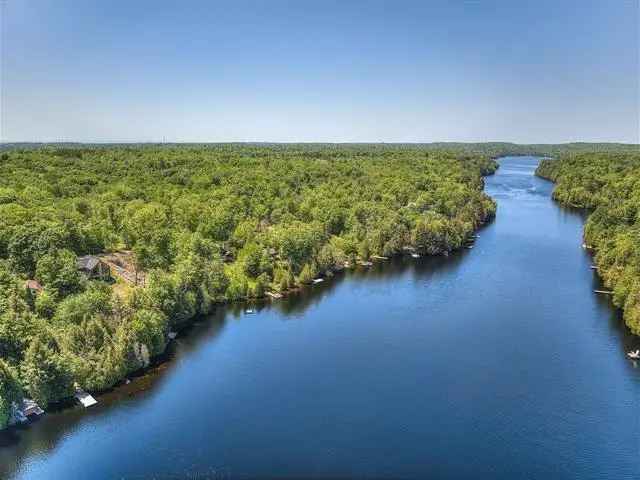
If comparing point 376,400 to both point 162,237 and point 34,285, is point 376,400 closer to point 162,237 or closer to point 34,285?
point 34,285

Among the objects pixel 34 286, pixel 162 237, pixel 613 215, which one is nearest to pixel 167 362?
pixel 34 286

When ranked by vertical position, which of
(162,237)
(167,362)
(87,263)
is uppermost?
(162,237)

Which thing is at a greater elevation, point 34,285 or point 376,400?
point 34,285

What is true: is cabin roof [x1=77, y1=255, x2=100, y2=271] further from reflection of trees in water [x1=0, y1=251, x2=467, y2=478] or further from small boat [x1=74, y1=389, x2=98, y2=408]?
small boat [x1=74, y1=389, x2=98, y2=408]

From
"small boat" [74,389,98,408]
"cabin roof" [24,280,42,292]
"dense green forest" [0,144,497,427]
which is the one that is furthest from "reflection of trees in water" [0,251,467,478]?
"cabin roof" [24,280,42,292]

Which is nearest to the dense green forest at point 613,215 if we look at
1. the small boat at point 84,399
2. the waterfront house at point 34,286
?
the small boat at point 84,399

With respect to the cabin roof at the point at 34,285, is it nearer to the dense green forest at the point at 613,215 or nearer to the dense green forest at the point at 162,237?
the dense green forest at the point at 162,237

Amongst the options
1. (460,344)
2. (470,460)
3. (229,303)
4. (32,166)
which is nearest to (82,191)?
(32,166)
